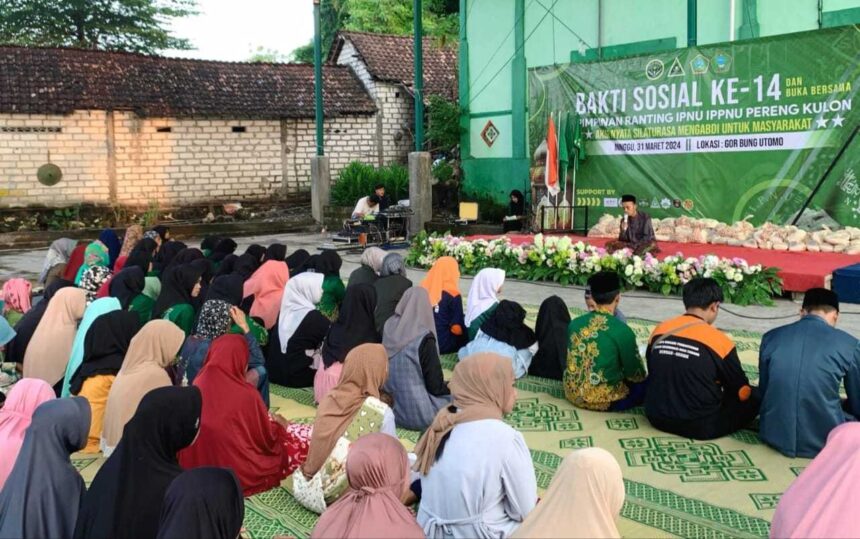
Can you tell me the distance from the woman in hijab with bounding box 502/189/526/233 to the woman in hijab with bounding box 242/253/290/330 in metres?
6.98

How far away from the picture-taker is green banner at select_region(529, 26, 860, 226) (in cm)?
1022

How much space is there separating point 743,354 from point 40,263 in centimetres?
1096

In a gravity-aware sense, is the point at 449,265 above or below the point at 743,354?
above

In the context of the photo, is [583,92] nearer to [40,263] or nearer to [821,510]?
[40,263]

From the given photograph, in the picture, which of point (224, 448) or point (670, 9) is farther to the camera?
point (670, 9)

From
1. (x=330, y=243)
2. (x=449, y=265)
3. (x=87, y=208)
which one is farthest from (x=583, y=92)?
(x=87, y=208)

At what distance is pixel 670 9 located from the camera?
1261 centimetres

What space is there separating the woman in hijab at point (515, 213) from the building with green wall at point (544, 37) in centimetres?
63

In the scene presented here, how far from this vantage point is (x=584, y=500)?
249 centimetres

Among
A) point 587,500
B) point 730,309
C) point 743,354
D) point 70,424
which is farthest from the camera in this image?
point 730,309

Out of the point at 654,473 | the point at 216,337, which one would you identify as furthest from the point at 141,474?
the point at 654,473

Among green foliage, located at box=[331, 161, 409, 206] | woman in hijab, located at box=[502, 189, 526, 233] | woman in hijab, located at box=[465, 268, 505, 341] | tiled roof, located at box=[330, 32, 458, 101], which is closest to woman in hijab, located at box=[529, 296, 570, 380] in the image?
woman in hijab, located at box=[465, 268, 505, 341]

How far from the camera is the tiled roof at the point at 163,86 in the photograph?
55.1 ft

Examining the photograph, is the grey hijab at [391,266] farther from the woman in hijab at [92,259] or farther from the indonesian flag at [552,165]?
the indonesian flag at [552,165]
